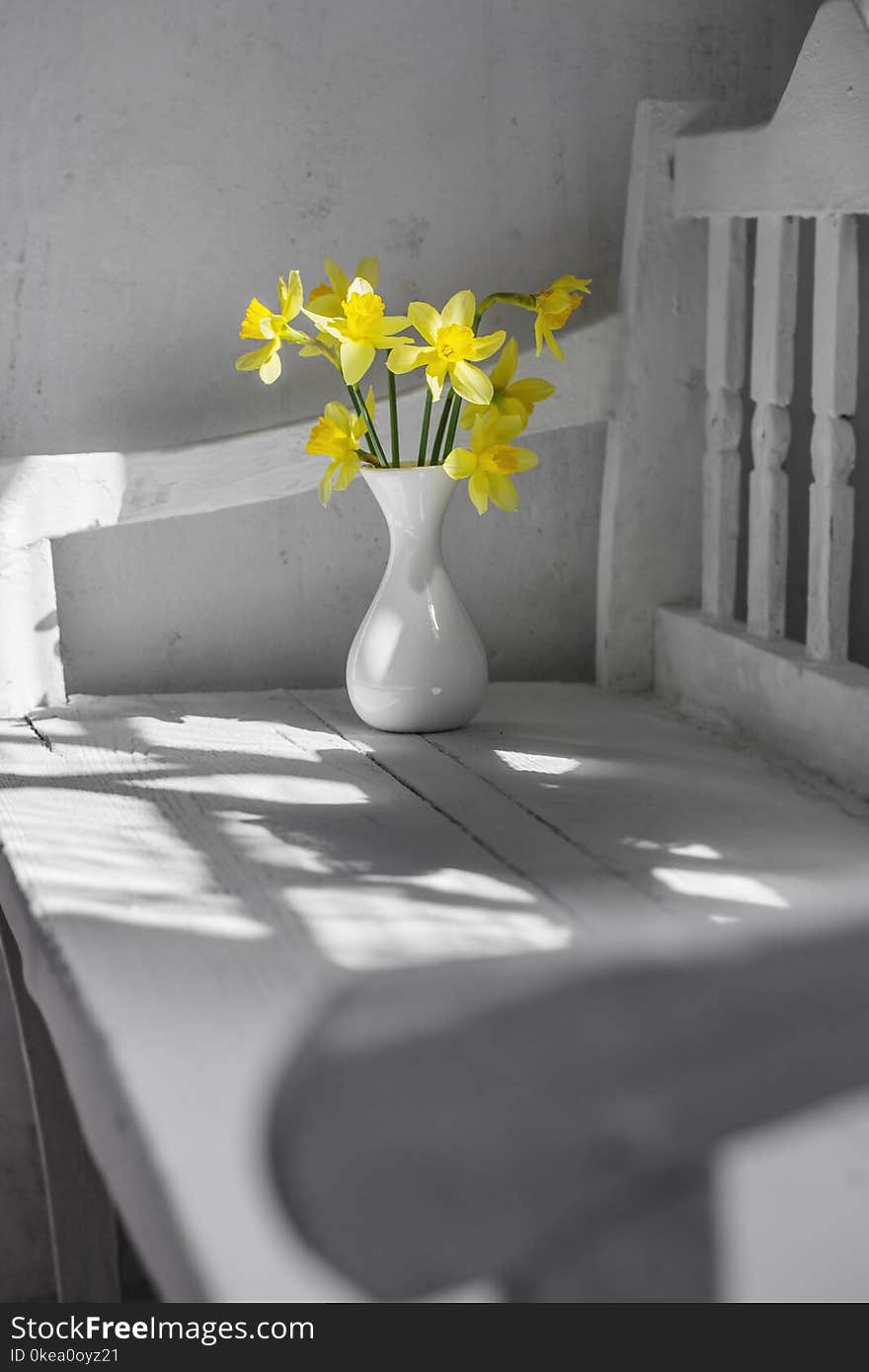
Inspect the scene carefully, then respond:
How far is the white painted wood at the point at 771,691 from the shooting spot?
4.16 feet

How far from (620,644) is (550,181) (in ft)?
1.72

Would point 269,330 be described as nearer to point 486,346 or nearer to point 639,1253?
point 486,346

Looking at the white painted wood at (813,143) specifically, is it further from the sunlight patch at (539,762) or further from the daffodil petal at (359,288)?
the sunlight patch at (539,762)

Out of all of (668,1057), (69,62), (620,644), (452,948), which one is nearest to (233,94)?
(69,62)

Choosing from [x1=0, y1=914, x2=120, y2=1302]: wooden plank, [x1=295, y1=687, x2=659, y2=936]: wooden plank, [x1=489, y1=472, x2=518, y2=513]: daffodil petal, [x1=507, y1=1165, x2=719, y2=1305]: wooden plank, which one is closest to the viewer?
[x1=507, y1=1165, x2=719, y2=1305]: wooden plank

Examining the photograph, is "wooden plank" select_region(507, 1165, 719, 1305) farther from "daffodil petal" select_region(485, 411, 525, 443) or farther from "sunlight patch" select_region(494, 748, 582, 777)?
"daffodil petal" select_region(485, 411, 525, 443)

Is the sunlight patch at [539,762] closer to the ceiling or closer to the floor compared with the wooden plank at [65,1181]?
closer to the ceiling

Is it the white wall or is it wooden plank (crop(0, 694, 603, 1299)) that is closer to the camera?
wooden plank (crop(0, 694, 603, 1299))

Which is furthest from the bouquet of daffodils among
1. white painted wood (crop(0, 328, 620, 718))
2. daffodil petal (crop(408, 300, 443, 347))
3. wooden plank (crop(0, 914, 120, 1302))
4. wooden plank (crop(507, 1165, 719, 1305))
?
wooden plank (crop(507, 1165, 719, 1305))

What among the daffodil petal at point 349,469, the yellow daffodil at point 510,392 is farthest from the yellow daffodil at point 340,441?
the yellow daffodil at point 510,392

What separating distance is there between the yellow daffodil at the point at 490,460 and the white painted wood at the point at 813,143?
338 millimetres

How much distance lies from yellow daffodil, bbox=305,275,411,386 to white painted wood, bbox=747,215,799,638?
0.37 meters

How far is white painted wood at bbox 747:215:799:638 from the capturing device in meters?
1.40

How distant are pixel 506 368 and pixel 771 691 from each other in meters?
0.40
